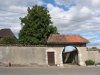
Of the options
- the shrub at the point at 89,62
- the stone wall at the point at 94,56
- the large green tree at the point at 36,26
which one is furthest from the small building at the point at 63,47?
the large green tree at the point at 36,26

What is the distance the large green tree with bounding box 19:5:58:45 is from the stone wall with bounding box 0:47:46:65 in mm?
7273

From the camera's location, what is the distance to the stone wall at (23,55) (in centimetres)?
4350

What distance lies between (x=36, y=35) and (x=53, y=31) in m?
4.09

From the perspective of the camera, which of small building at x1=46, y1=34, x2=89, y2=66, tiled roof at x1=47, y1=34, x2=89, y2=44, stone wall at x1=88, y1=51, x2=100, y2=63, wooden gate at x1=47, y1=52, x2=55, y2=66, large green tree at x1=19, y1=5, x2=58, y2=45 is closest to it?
wooden gate at x1=47, y1=52, x2=55, y2=66

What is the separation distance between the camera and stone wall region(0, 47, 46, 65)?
43.5 m

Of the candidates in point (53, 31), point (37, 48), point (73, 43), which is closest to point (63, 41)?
point (73, 43)

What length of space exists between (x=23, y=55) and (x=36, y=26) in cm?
1014

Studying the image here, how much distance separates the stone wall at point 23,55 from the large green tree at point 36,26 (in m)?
7.27

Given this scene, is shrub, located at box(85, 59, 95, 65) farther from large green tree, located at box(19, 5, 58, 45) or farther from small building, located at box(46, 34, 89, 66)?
large green tree, located at box(19, 5, 58, 45)

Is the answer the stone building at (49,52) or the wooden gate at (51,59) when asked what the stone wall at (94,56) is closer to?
the stone building at (49,52)

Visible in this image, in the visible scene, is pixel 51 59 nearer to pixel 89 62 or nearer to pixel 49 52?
pixel 49 52

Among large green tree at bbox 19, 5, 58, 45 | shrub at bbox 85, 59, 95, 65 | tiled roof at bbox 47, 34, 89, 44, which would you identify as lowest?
shrub at bbox 85, 59, 95, 65

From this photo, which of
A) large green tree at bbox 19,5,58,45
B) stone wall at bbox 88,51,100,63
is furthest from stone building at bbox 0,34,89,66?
large green tree at bbox 19,5,58,45

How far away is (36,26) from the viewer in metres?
53.1
